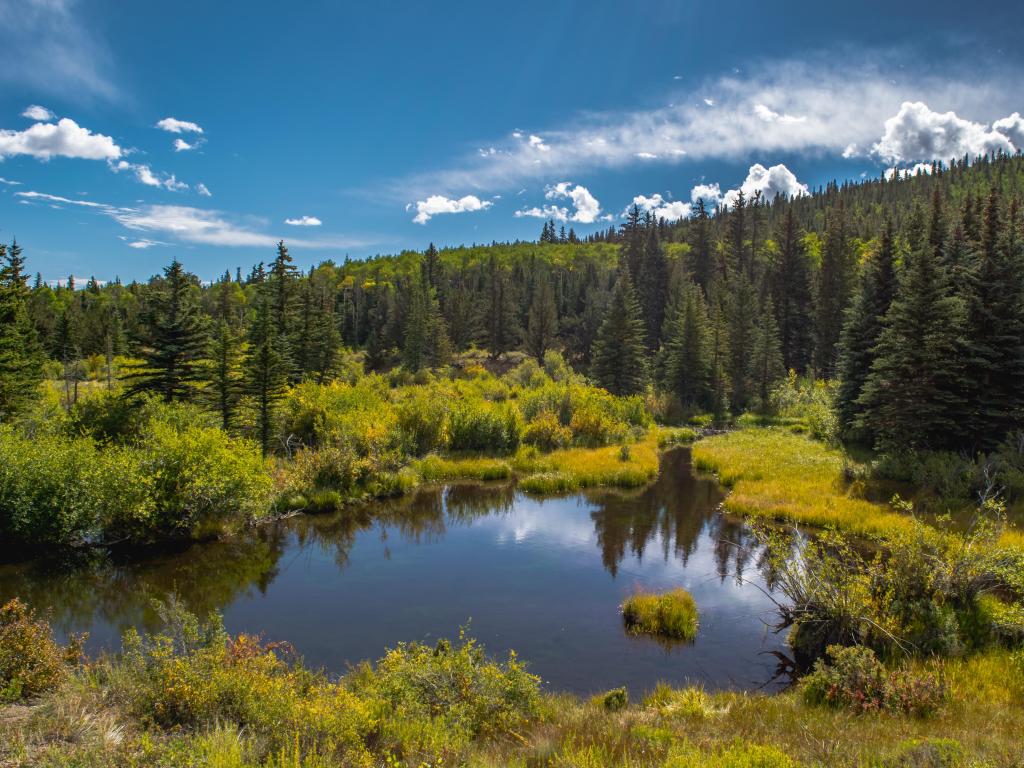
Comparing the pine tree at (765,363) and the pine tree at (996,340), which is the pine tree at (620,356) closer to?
the pine tree at (765,363)

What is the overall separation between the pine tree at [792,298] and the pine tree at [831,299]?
11.0ft

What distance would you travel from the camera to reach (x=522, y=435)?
113ft

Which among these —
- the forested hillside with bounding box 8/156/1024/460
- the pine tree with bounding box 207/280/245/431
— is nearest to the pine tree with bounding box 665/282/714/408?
the forested hillside with bounding box 8/156/1024/460

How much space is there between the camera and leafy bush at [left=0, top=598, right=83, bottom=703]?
8031 millimetres

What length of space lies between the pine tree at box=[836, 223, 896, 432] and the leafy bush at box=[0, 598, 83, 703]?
33.3 metres

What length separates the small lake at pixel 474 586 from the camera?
12.9m

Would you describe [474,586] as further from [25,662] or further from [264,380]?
[264,380]

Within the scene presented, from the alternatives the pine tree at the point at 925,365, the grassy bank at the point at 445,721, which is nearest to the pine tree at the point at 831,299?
the pine tree at the point at 925,365

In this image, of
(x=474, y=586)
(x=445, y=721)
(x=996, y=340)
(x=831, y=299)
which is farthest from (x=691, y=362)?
(x=445, y=721)

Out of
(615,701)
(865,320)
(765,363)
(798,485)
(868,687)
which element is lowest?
(615,701)

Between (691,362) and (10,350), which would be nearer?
(10,350)

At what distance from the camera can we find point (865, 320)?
31797mm

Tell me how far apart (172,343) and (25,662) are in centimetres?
2160

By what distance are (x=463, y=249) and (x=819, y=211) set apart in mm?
102108
